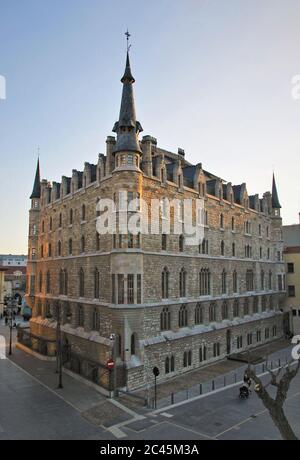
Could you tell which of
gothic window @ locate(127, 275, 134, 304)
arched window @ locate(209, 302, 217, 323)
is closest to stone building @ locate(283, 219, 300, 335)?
arched window @ locate(209, 302, 217, 323)

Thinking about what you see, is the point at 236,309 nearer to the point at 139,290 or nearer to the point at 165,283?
the point at 165,283

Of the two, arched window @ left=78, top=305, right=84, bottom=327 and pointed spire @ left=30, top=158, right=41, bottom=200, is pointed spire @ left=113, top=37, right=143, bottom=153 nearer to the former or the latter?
arched window @ left=78, top=305, right=84, bottom=327

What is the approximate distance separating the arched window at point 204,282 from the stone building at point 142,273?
105 mm

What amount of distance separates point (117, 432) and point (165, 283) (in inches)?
→ 546

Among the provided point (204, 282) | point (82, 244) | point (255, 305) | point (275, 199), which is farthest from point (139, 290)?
point (275, 199)

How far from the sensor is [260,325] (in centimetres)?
4603

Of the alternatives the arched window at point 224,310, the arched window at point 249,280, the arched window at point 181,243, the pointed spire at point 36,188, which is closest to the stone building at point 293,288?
the arched window at point 249,280

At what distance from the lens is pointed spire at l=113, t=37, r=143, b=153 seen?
2925 cm

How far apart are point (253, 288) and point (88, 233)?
23.7 meters

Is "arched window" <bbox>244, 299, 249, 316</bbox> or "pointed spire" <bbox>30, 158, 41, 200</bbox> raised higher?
"pointed spire" <bbox>30, 158, 41, 200</bbox>

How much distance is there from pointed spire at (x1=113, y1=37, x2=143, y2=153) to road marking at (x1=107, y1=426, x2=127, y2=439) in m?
19.9

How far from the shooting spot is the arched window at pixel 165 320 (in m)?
31.0

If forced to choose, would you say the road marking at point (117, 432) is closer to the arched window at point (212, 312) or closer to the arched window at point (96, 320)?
the arched window at point (96, 320)
